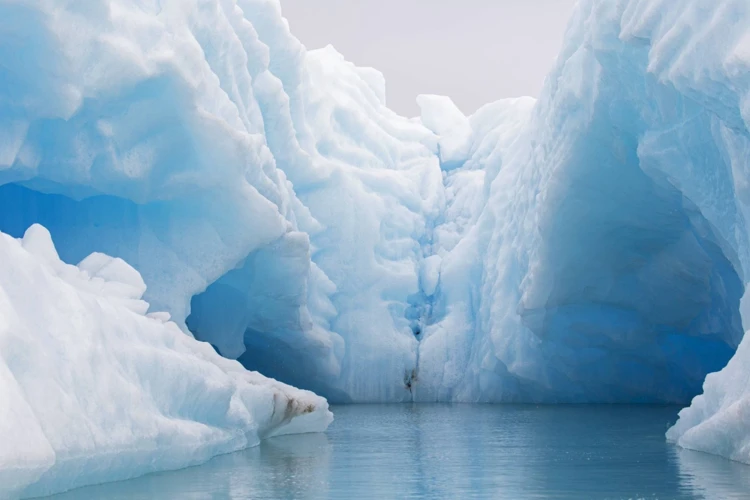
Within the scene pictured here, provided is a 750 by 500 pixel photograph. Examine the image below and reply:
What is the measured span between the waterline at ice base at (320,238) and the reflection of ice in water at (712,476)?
0.25m

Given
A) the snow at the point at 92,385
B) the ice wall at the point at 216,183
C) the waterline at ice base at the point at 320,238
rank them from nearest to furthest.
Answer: the snow at the point at 92,385 → the waterline at ice base at the point at 320,238 → the ice wall at the point at 216,183

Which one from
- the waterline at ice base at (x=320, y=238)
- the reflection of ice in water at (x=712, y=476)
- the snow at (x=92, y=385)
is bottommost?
the reflection of ice in water at (x=712, y=476)

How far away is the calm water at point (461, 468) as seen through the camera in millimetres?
5578

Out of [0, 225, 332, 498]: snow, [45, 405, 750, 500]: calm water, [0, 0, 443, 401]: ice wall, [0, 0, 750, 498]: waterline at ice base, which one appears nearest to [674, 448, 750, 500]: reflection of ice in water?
[45, 405, 750, 500]: calm water

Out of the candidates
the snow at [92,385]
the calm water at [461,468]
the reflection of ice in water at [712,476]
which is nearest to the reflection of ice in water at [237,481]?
the calm water at [461,468]

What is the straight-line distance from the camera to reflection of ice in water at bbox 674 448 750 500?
5312mm

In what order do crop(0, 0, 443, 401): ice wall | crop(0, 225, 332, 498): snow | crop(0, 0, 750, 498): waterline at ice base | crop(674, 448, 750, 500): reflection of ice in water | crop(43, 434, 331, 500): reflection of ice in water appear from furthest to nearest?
crop(0, 0, 443, 401): ice wall
crop(0, 0, 750, 498): waterline at ice base
crop(43, 434, 331, 500): reflection of ice in water
crop(674, 448, 750, 500): reflection of ice in water
crop(0, 225, 332, 498): snow

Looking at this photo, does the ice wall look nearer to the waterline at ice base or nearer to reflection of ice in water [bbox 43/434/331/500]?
the waterline at ice base

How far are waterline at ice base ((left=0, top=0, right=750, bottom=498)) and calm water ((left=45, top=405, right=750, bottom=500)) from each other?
1.27ft

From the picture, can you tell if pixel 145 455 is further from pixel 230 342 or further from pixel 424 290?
pixel 424 290

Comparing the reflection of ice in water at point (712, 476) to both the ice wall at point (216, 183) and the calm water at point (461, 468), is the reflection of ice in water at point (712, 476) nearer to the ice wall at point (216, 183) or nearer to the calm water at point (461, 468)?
the calm water at point (461, 468)

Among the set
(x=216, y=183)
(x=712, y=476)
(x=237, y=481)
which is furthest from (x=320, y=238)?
(x=712, y=476)

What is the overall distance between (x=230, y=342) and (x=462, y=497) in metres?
9.75

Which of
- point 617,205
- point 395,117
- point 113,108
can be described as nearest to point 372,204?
point 395,117
